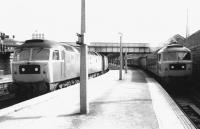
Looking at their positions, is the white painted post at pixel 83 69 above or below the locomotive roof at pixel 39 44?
below

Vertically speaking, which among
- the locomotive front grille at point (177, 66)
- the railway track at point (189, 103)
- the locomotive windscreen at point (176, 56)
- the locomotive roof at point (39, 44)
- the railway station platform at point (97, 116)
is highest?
the locomotive roof at point (39, 44)

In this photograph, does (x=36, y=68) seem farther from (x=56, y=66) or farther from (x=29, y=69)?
(x=56, y=66)

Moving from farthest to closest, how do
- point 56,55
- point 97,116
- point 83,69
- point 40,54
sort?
point 56,55 → point 40,54 → point 83,69 → point 97,116

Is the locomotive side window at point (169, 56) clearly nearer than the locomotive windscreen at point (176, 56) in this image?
No

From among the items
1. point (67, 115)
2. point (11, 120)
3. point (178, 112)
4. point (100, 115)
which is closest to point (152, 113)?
point (178, 112)

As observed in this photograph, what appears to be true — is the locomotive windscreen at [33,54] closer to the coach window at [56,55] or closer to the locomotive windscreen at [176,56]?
the coach window at [56,55]

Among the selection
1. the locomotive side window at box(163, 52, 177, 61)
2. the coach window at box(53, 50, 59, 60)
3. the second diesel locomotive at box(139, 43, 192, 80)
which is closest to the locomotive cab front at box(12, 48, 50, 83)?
the coach window at box(53, 50, 59, 60)

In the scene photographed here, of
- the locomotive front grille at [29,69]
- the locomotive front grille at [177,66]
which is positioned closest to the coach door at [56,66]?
the locomotive front grille at [29,69]

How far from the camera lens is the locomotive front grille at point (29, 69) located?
1276cm

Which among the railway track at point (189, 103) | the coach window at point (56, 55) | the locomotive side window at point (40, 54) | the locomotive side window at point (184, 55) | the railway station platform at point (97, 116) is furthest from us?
the locomotive side window at point (184, 55)

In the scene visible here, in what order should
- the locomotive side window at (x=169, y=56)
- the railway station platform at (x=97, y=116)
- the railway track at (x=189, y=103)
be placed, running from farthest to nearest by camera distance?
the locomotive side window at (x=169, y=56) → the railway track at (x=189, y=103) → the railway station platform at (x=97, y=116)

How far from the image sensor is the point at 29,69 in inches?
506

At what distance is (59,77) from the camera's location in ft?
46.8

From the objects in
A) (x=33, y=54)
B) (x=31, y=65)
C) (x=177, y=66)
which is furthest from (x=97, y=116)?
(x=177, y=66)
